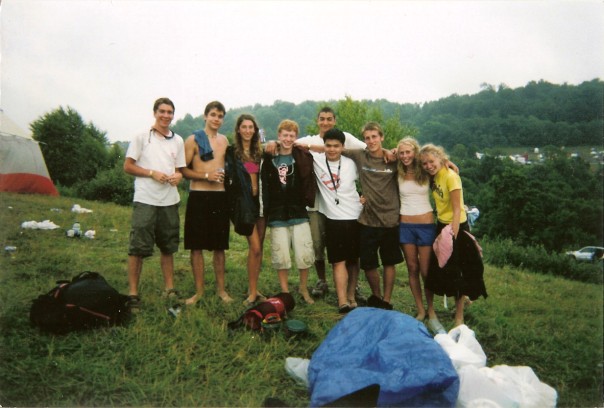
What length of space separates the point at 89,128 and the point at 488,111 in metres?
61.9

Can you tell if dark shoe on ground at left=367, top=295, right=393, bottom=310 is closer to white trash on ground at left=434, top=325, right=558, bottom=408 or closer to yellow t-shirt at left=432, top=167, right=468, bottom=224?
yellow t-shirt at left=432, top=167, right=468, bottom=224

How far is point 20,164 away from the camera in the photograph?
14.3 metres

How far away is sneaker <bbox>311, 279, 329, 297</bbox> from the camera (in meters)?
4.74

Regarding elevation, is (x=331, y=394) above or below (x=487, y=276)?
above

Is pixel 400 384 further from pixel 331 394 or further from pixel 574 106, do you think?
pixel 574 106

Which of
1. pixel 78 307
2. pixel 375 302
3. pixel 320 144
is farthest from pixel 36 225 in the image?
pixel 375 302

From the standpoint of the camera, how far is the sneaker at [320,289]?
4742 mm

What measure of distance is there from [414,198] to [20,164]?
15606 millimetres

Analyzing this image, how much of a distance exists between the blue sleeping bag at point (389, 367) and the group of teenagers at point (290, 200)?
125 cm

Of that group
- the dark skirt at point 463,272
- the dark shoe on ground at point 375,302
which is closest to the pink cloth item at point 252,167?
the dark shoe on ground at point 375,302

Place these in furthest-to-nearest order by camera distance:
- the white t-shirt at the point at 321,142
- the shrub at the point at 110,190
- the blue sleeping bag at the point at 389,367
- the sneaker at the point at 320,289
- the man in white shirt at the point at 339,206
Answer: the shrub at the point at 110,190, the sneaker at the point at 320,289, the white t-shirt at the point at 321,142, the man in white shirt at the point at 339,206, the blue sleeping bag at the point at 389,367

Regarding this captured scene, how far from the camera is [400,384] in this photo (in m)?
2.31

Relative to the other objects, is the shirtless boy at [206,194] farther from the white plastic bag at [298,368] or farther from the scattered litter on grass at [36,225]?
the scattered litter on grass at [36,225]

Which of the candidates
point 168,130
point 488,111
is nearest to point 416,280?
point 168,130
